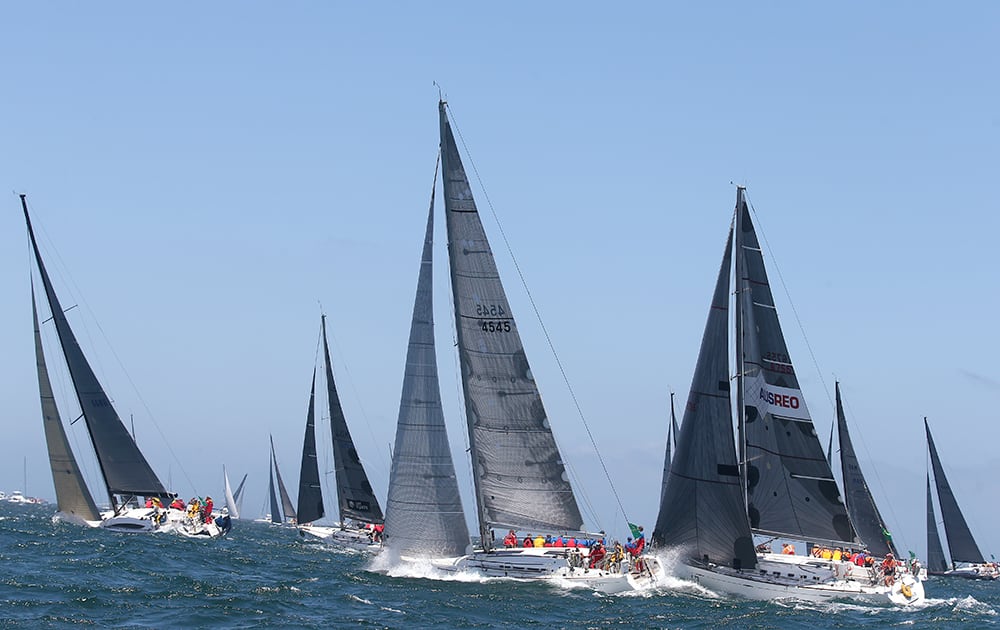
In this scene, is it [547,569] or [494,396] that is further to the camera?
[494,396]

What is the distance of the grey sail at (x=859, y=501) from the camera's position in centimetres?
5269

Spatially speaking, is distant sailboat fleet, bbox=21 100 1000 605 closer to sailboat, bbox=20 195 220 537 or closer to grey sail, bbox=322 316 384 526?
sailboat, bbox=20 195 220 537

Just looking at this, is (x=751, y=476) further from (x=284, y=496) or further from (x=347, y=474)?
(x=284, y=496)

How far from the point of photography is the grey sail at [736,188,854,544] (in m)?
38.7

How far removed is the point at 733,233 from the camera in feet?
129

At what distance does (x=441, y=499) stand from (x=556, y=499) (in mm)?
3476

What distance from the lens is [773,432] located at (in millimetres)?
38969

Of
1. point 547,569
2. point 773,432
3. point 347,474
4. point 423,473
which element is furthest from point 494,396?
point 347,474

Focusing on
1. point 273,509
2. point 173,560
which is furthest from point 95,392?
point 273,509

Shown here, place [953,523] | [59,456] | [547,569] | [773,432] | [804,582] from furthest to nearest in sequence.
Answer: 1. [953,523]
2. [59,456]
3. [773,432]
4. [804,582]
5. [547,569]

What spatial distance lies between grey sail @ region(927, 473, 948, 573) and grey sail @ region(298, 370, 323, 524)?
4077 cm

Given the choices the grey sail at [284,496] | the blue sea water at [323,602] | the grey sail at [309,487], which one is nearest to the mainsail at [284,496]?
the grey sail at [284,496]

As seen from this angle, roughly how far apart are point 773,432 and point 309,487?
3576cm

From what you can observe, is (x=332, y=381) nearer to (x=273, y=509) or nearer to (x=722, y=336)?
(x=722, y=336)
